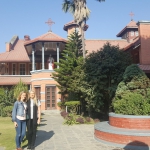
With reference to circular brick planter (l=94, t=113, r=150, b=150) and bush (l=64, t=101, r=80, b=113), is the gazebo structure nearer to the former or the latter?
bush (l=64, t=101, r=80, b=113)

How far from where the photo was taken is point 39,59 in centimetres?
2620

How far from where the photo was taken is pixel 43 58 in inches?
865

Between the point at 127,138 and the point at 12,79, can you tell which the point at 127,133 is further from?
the point at 12,79

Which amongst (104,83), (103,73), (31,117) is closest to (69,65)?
(103,73)

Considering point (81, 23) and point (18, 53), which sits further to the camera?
point (18, 53)

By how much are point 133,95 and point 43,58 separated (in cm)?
1495

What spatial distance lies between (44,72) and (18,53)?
778 centimetres

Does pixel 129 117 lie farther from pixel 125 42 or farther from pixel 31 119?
pixel 125 42

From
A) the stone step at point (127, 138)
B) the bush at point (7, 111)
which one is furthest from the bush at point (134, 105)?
the bush at point (7, 111)

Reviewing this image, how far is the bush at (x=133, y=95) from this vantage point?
26.7ft

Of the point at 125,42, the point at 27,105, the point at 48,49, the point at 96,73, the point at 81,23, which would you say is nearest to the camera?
the point at 27,105

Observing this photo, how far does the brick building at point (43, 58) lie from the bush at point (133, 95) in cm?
800

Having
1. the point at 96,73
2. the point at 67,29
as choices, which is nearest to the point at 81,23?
the point at 96,73

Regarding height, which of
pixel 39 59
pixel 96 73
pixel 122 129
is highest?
pixel 39 59
